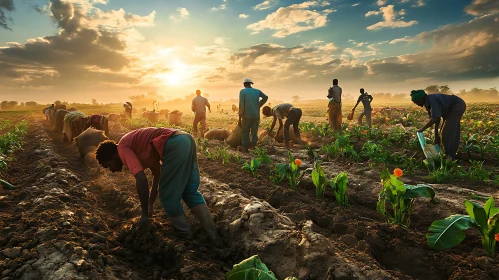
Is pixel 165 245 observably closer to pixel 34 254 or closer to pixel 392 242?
pixel 34 254

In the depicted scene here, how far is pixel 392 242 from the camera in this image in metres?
3.46

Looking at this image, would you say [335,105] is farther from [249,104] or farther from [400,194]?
[400,194]

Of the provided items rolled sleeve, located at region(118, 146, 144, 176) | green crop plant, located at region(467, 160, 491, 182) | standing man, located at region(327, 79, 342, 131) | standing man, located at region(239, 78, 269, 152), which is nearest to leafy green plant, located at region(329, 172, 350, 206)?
rolled sleeve, located at region(118, 146, 144, 176)

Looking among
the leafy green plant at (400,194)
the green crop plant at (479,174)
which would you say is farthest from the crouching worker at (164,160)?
the green crop plant at (479,174)

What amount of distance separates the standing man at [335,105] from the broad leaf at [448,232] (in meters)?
8.92

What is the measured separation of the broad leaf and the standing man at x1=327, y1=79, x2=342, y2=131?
892cm

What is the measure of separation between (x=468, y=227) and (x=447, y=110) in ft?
14.9

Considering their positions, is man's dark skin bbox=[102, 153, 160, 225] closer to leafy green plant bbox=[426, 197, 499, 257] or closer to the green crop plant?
leafy green plant bbox=[426, 197, 499, 257]

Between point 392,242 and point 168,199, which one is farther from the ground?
point 168,199

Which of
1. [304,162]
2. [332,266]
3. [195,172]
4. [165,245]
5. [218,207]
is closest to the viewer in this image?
[332,266]

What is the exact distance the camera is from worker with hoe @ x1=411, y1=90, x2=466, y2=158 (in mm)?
6562

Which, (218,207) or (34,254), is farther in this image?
(218,207)

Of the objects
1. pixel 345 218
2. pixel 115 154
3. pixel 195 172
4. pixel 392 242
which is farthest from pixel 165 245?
pixel 392 242

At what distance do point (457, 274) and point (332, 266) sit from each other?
46.7 inches
